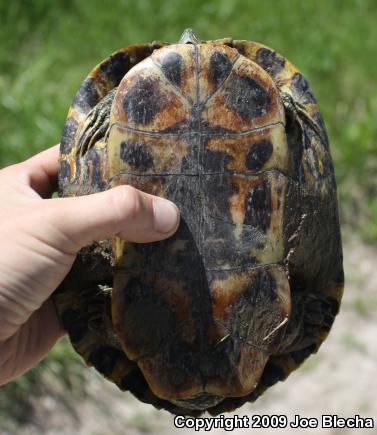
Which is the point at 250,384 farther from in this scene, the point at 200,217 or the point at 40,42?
the point at 40,42

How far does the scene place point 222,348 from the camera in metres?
1.54

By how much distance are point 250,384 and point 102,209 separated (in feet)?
1.68

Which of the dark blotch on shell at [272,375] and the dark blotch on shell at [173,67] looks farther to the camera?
the dark blotch on shell at [272,375]

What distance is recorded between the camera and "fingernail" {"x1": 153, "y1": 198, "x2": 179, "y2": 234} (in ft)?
4.79

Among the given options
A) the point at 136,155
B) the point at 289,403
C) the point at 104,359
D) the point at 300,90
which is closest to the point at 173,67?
the point at 136,155

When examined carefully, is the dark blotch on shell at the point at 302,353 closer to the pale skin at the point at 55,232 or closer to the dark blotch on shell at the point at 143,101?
the pale skin at the point at 55,232

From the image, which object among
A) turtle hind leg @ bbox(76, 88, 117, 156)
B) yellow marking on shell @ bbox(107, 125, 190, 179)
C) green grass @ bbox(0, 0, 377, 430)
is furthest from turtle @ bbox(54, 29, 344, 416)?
green grass @ bbox(0, 0, 377, 430)

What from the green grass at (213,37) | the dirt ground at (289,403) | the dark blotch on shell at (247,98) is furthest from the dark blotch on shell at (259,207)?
the green grass at (213,37)

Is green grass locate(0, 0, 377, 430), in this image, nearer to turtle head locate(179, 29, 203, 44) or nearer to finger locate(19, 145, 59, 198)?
finger locate(19, 145, 59, 198)

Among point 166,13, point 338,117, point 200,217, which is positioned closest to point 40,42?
point 166,13

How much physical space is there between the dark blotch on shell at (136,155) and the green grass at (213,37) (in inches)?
60.5

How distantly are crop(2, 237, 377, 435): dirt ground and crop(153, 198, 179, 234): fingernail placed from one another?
1.23 m

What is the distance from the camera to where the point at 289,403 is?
256cm

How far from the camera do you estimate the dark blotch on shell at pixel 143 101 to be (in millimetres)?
1543
